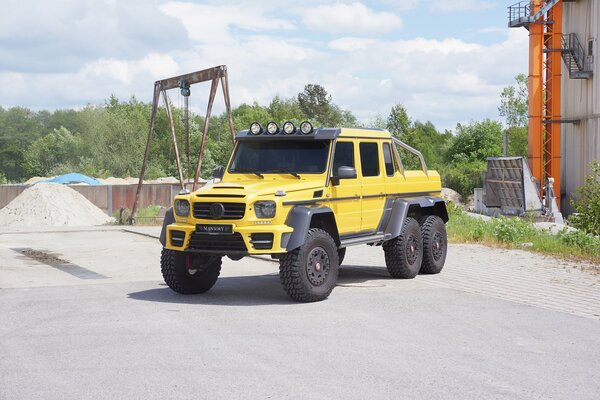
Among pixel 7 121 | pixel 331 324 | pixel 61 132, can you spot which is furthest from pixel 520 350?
pixel 7 121

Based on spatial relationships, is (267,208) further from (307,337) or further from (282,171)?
(307,337)

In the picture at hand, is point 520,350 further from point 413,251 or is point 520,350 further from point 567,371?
point 413,251


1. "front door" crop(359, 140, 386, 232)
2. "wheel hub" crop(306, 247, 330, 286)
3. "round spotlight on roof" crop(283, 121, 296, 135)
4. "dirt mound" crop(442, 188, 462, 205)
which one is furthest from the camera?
"dirt mound" crop(442, 188, 462, 205)

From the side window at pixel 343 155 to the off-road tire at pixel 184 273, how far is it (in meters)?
2.12

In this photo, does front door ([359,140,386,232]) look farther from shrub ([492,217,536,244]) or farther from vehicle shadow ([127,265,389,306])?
shrub ([492,217,536,244])

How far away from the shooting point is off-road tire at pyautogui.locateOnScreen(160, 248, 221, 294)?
11.5 m

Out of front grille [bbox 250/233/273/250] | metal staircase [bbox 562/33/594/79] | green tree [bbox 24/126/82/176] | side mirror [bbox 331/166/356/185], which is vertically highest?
metal staircase [bbox 562/33/594/79]

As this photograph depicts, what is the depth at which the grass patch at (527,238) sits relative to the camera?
55.7ft

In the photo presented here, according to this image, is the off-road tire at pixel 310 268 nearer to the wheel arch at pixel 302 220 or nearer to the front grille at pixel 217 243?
the wheel arch at pixel 302 220

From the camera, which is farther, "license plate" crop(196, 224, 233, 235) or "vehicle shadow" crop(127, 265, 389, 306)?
"vehicle shadow" crop(127, 265, 389, 306)

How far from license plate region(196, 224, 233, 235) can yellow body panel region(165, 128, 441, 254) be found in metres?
0.05

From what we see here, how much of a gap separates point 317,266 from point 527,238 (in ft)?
33.7

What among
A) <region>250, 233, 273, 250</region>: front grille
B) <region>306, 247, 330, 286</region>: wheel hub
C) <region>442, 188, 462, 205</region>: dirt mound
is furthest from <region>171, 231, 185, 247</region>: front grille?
<region>442, 188, 462, 205</region>: dirt mound

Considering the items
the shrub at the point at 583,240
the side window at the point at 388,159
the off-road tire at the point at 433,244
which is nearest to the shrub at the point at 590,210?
the shrub at the point at 583,240
